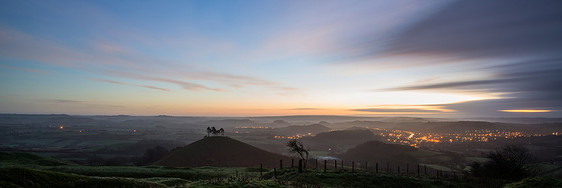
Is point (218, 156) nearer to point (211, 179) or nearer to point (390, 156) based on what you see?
point (211, 179)

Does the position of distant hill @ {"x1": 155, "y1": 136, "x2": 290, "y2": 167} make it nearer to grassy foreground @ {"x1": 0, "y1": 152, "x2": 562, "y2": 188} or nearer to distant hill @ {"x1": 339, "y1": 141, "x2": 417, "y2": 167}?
grassy foreground @ {"x1": 0, "y1": 152, "x2": 562, "y2": 188}

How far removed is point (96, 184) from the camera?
21.7 m

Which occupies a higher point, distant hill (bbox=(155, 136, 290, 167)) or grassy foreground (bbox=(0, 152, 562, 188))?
grassy foreground (bbox=(0, 152, 562, 188))

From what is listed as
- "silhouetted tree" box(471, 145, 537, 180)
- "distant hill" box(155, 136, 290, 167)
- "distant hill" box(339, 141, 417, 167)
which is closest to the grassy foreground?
"silhouetted tree" box(471, 145, 537, 180)

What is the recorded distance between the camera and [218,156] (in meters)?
118

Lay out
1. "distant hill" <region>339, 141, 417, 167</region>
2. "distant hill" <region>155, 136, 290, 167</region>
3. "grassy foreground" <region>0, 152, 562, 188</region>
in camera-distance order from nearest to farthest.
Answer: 1. "grassy foreground" <region>0, 152, 562, 188</region>
2. "distant hill" <region>155, 136, 290, 167</region>
3. "distant hill" <region>339, 141, 417, 167</region>

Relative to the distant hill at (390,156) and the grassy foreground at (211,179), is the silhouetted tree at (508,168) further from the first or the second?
the distant hill at (390,156)

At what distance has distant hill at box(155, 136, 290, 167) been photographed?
109375 mm

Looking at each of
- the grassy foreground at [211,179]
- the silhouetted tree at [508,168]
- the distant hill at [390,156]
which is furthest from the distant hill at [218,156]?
the distant hill at [390,156]

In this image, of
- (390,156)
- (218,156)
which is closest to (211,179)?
(218,156)

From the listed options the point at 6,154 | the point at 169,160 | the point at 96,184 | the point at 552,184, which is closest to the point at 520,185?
the point at 552,184

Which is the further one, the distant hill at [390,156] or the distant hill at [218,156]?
the distant hill at [390,156]

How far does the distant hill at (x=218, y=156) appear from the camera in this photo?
359 feet

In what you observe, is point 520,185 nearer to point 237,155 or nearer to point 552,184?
point 552,184
